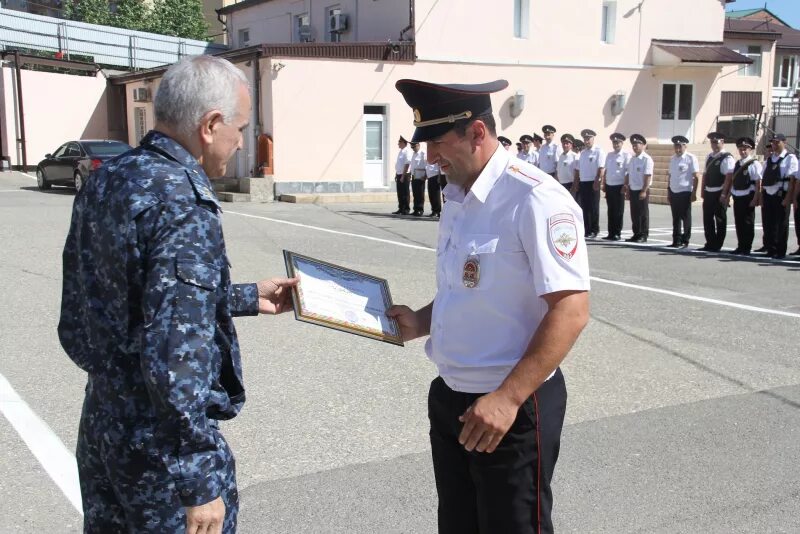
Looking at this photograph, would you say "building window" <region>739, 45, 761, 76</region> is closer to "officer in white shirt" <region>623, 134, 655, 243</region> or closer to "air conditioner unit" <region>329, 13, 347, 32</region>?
"air conditioner unit" <region>329, 13, 347, 32</region>

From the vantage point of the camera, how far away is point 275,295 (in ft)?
9.14

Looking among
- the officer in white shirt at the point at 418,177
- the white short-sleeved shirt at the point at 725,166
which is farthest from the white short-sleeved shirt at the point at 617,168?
the officer in white shirt at the point at 418,177

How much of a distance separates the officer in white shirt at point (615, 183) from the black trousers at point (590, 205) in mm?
266

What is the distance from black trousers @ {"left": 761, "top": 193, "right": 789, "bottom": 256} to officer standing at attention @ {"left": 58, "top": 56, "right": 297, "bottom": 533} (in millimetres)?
12220

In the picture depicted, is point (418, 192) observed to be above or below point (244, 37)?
below

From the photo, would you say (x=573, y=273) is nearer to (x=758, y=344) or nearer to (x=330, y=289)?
(x=330, y=289)

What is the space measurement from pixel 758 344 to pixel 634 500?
146 inches

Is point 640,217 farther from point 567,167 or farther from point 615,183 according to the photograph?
point 567,167

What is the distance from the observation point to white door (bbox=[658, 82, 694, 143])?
28.9 metres

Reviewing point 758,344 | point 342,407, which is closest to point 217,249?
point 342,407

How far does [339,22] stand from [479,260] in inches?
1033

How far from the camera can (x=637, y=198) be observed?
14.8 metres

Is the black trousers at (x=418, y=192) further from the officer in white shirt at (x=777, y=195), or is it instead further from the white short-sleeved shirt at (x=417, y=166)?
the officer in white shirt at (x=777, y=195)

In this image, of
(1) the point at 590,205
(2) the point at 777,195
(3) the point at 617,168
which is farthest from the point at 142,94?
(2) the point at 777,195
